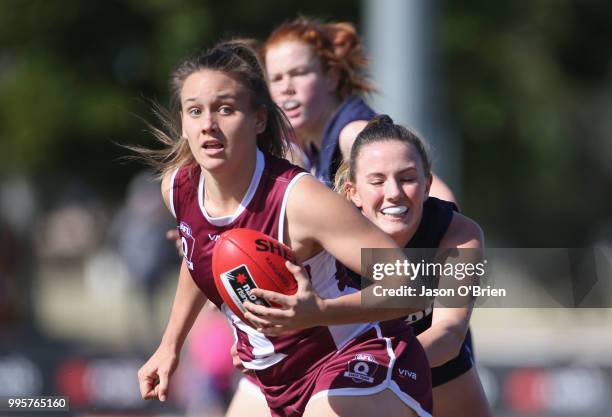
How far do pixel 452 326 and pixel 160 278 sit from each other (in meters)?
9.83

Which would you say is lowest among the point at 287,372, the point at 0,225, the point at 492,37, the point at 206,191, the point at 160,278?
the point at 287,372

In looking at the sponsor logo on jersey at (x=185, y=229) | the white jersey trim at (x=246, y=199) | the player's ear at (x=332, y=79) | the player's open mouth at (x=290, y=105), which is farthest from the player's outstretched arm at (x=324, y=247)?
the player's ear at (x=332, y=79)

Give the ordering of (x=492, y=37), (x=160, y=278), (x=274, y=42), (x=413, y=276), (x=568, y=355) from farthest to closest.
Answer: (x=492, y=37) < (x=160, y=278) < (x=568, y=355) < (x=274, y=42) < (x=413, y=276)

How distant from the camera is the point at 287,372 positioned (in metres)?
4.08

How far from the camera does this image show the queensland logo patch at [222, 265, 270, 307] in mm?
3744

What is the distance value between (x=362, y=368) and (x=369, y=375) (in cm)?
3

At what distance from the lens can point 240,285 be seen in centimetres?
377

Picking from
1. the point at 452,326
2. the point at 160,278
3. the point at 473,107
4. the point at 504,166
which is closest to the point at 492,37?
the point at 473,107

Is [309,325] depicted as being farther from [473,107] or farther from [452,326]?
[473,107]

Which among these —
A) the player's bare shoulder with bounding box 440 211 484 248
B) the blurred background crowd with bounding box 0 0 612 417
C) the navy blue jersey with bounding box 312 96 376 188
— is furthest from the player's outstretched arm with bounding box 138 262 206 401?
the blurred background crowd with bounding box 0 0 612 417

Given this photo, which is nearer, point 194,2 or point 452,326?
point 452,326

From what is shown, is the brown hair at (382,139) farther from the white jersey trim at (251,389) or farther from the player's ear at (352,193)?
the white jersey trim at (251,389)

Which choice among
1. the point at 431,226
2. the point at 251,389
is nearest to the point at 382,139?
the point at 431,226

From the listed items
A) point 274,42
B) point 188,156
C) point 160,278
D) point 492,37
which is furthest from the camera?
point 492,37
